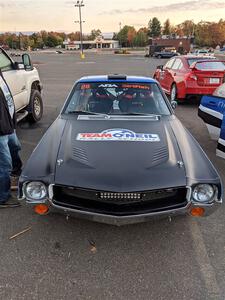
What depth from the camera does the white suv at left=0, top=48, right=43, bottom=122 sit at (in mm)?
6664

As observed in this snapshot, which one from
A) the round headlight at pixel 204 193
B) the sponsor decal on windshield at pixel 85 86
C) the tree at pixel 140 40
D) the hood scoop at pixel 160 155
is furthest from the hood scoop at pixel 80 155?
the tree at pixel 140 40

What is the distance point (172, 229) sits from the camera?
11.3 feet

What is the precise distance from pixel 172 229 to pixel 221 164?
222 centimetres

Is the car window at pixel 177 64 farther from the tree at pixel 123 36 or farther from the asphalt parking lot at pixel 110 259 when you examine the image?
the tree at pixel 123 36

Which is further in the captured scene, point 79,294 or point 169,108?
point 169,108

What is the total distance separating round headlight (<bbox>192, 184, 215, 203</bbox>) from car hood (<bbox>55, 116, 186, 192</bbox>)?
185 millimetres

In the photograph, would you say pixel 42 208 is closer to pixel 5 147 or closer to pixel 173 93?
pixel 5 147

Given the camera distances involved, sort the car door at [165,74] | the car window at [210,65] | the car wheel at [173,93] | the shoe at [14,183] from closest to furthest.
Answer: the shoe at [14,183] < the car window at [210,65] < the car wheel at [173,93] < the car door at [165,74]

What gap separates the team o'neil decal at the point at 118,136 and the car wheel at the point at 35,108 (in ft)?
14.4

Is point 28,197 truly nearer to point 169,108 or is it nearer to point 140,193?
point 140,193

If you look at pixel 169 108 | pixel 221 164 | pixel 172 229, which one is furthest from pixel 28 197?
pixel 221 164

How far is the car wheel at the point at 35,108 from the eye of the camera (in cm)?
773

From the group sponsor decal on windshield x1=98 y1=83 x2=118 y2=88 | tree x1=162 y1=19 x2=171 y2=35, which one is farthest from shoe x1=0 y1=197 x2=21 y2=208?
A: tree x1=162 y1=19 x2=171 y2=35

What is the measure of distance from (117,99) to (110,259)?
7.29ft
